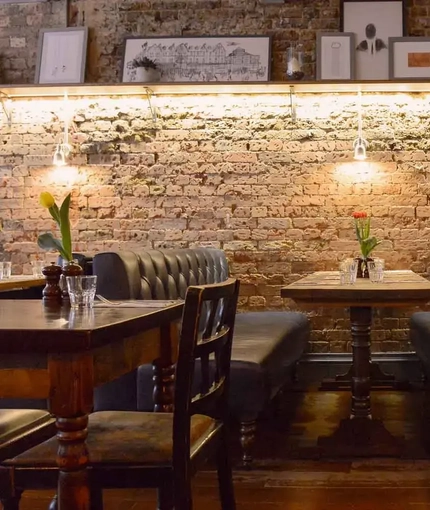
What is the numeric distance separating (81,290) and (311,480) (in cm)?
173

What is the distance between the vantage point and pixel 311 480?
11.6ft

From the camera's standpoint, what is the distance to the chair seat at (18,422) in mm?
2238

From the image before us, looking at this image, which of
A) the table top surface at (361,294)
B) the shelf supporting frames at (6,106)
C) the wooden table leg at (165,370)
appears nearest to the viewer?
the wooden table leg at (165,370)

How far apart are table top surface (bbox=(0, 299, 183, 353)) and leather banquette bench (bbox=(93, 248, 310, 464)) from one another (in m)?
1.22

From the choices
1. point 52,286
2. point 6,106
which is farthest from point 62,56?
point 52,286

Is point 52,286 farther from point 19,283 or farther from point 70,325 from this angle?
point 19,283

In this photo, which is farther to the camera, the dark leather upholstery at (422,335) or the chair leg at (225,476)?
the dark leather upholstery at (422,335)

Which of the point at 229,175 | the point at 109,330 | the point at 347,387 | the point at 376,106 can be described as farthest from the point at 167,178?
the point at 109,330

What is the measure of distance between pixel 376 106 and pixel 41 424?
15.3ft

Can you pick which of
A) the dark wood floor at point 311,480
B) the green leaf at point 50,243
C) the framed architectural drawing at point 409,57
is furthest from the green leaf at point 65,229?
the framed architectural drawing at point 409,57

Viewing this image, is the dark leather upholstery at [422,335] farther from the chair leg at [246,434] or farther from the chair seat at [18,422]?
the chair seat at [18,422]

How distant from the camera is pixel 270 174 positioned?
634cm

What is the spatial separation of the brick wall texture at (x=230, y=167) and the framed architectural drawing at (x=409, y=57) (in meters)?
0.20

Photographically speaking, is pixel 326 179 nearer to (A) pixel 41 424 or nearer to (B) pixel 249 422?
(B) pixel 249 422
